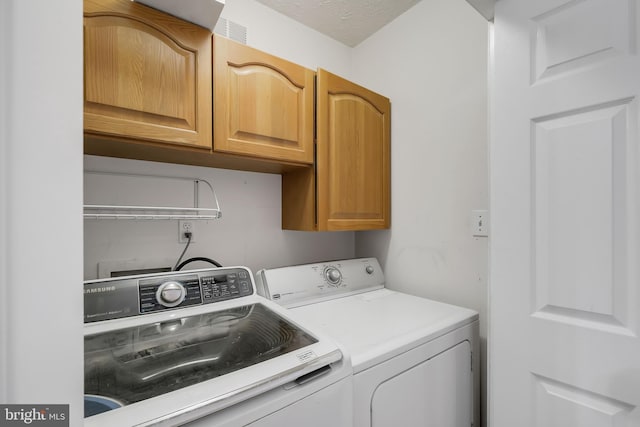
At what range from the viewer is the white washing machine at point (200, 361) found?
641 millimetres

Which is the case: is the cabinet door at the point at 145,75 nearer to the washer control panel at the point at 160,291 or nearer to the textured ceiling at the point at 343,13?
the washer control panel at the point at 160,291

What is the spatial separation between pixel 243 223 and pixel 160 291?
62cm

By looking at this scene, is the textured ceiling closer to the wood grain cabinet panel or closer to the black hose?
the wood grain cabinet panel

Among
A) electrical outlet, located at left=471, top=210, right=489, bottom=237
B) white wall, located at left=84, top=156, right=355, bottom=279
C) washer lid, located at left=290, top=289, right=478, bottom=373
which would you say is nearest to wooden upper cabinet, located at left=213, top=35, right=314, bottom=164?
white wall, located at left=84, top=156, right=355, bottom=279

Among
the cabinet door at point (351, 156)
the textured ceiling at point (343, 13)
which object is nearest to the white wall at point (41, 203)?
the cabinet door at point (351, 156)

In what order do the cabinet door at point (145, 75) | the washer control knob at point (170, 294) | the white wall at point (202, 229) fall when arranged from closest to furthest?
the cabinet door at point (145, 75) < the washer control knob at point (170, 294) < the white wall at point (202, 229)

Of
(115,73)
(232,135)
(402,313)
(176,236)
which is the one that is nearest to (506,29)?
(232,135)

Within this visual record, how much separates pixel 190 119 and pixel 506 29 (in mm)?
1218

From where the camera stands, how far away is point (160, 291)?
114 centimetres

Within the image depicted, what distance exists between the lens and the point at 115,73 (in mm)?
986

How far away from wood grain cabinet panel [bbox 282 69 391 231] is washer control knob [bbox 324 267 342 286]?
267mm

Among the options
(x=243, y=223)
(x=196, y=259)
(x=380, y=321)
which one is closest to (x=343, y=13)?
(x=243, y=223)

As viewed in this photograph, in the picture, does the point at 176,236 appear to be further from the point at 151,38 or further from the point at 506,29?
the point at 506,29

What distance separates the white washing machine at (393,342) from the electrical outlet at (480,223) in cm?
39
